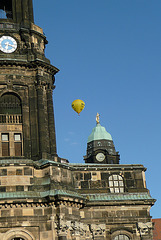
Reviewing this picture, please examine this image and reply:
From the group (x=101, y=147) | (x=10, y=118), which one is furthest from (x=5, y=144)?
(x=101, y=147)

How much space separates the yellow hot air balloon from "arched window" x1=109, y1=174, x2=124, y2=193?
882 centimetres

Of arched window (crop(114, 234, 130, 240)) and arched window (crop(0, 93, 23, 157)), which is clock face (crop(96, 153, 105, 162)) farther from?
arched window (crop(114, 234, 130, 240))

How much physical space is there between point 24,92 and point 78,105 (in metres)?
7.17

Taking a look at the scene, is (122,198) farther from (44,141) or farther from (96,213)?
(44,141)

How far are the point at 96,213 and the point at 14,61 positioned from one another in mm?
15772

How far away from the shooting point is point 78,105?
51.6 meters

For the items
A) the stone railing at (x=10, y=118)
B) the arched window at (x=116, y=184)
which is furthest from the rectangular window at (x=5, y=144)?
the arched window at (x=116, y=184)

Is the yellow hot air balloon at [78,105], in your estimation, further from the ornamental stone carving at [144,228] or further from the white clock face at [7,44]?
the ornamental stone carving at [144,228]

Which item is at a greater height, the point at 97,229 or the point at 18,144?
the point at 18,144

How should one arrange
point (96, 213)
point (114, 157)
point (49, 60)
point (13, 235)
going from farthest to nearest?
1. point (114, 157)
2. point (49, 60)
3. point (96, 213)
4. point (13, 235)

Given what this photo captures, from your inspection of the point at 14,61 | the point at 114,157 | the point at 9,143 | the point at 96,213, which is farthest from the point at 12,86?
the point at 114,157

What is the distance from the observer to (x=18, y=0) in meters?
50.2

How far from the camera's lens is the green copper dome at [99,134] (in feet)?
287

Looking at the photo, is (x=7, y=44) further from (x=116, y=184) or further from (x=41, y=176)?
(x=116, y=184)
